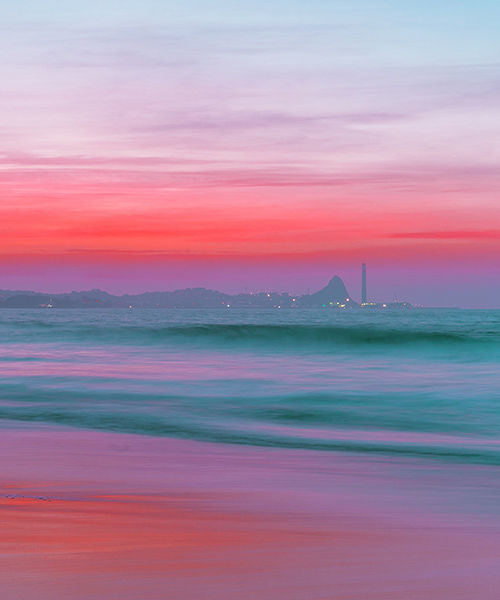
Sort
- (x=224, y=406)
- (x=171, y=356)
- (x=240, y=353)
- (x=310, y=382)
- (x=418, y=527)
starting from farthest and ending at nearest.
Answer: (x=240, y=353), (x=171, y=356), (x=310, y=382), (x=224, y=406), (x=418, y=527)

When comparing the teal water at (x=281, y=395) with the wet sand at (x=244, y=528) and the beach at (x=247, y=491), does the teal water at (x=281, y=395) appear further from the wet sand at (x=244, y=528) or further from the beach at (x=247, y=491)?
the wet sand at (x=244, y=528)

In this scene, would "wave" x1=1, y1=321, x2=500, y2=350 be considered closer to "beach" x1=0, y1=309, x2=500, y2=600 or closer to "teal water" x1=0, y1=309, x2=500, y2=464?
"teal water" x1=0, y1=309, x2=500, y2=464

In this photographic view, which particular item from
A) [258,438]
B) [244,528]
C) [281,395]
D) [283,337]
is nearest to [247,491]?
[244,528]

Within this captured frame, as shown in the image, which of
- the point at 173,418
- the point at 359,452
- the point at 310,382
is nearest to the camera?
the point at 359,452

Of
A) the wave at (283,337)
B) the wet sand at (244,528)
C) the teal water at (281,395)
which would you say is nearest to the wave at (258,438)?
the teal water at (281,395)

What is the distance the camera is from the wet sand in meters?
2.98

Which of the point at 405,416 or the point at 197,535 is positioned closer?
the point at 197,535

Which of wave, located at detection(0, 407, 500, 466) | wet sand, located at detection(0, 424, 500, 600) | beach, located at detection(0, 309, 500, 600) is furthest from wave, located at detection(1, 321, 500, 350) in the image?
wet sand, located at detection(0, 424, 500, 600)

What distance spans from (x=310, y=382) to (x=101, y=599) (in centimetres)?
1274

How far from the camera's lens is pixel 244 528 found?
3928 millimetres

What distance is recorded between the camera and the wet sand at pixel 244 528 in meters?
2.98

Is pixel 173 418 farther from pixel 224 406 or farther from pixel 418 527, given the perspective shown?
pixel 418 527

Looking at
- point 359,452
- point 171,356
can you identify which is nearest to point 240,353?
point 171,356

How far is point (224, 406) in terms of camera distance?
11.5 meters
